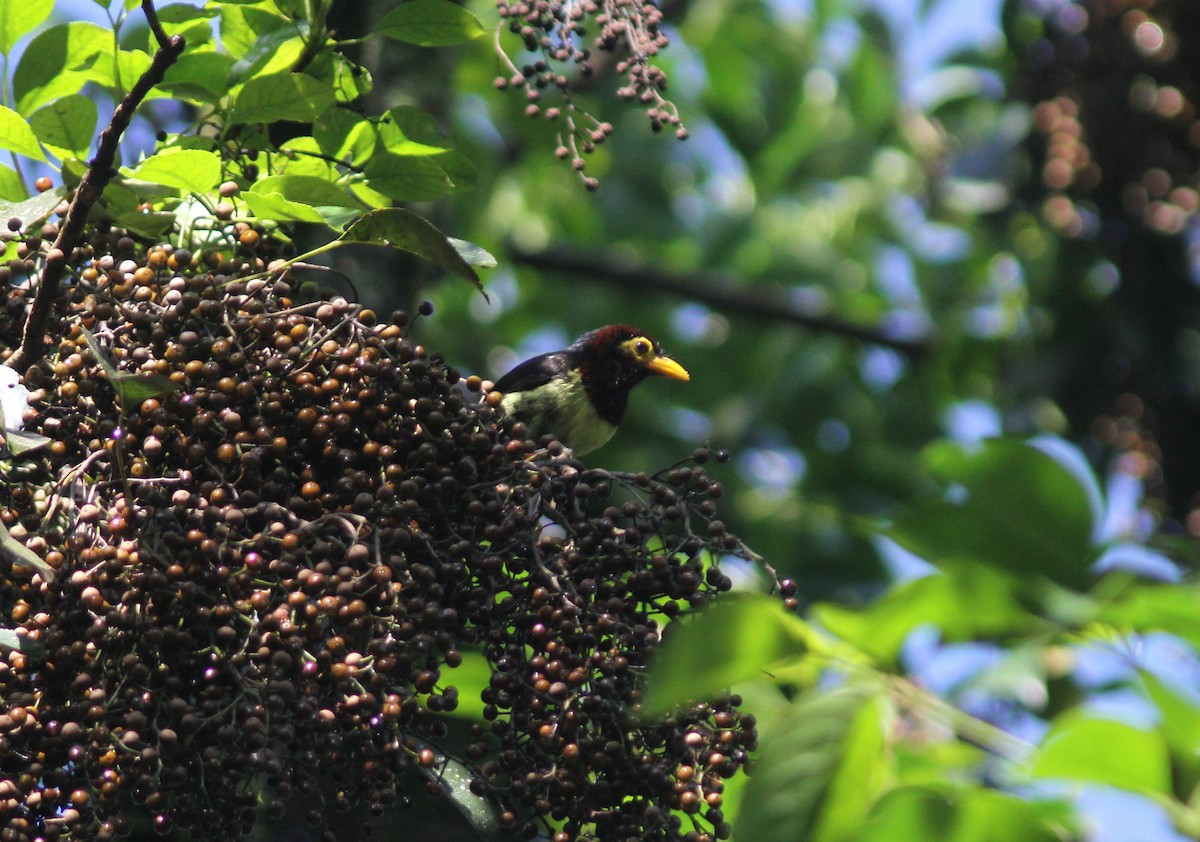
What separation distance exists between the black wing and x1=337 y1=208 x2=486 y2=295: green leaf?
2.06m

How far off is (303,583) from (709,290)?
16.9 feet

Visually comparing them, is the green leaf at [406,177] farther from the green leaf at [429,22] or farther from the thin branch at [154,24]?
the thin branch at [154,24]

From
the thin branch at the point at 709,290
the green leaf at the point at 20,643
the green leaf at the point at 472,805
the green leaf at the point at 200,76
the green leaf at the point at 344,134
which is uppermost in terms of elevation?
the green leaf at the point at 200,76

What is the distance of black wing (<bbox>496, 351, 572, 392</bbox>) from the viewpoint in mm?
4262

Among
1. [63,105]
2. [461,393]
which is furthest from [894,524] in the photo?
[63,105]

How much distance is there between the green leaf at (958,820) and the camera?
204 cm

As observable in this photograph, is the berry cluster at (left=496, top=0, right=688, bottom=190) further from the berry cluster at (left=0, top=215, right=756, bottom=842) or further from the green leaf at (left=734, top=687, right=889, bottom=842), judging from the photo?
the green leaf at (left=734, top=687, right=889, bottom=842)

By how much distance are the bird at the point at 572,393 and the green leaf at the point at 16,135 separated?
6.47 ft

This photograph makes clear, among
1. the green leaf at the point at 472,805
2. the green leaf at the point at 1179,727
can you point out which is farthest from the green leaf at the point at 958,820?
the green leaf at the point at 472,805

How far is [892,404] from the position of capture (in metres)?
7.54

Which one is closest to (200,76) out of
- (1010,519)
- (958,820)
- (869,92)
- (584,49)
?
(584,49)

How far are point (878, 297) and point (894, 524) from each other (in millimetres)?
5961

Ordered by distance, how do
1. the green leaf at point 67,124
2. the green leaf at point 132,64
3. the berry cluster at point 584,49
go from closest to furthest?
the green leaf at point 67,124, the green leaf at point 132,64, the berry cluster at point 584,49

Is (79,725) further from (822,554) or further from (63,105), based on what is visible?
(822,554)
